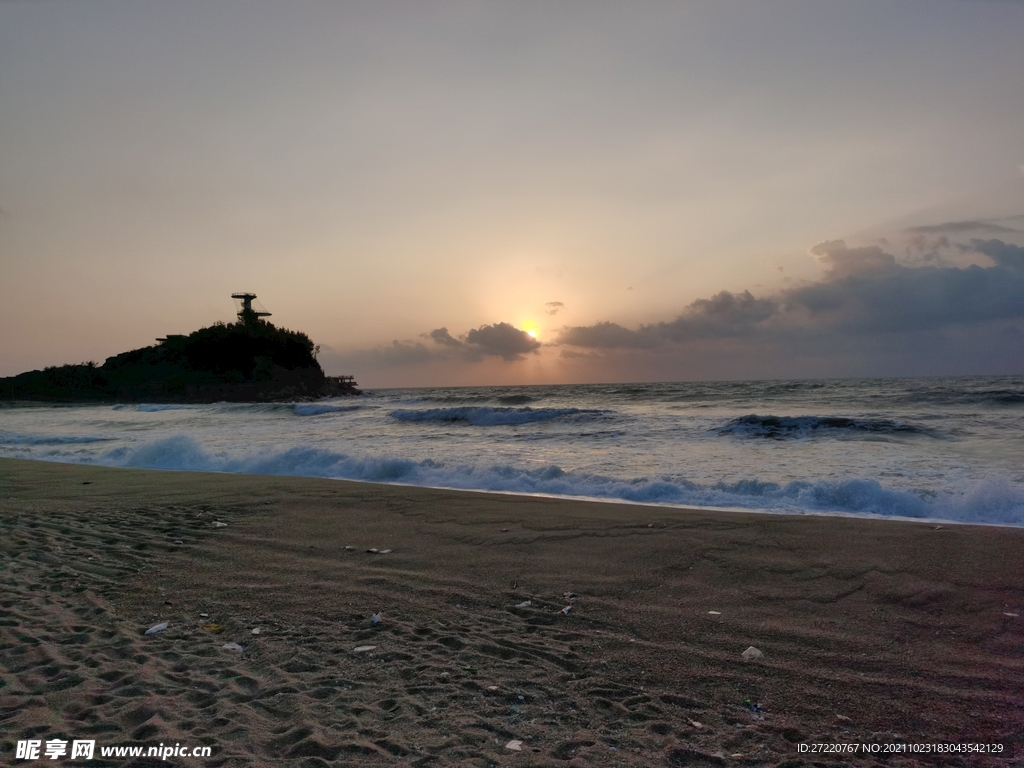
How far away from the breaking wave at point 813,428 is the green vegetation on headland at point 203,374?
46216 mm

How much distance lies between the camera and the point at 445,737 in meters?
2.67

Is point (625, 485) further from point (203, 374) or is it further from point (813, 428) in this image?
point (203, 374)

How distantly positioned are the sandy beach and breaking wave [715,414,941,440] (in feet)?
34.0

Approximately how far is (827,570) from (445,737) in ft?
12.3

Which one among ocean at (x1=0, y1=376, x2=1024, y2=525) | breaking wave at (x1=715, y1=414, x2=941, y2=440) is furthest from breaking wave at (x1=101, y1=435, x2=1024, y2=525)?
breaking wave at (x1=715, y1=414, x2=941, y2=440)

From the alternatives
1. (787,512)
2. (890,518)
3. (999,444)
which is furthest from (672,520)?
(999,444)

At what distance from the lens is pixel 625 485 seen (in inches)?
370

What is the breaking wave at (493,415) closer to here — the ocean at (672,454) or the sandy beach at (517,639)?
the ocean at (672,454)

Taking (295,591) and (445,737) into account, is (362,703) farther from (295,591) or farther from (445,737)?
(295,591)

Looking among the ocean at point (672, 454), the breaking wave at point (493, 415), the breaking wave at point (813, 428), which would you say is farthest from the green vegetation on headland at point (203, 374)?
the breaking wave at point (813, 428)

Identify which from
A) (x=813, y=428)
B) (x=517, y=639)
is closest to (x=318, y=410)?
(x=813, y=428)

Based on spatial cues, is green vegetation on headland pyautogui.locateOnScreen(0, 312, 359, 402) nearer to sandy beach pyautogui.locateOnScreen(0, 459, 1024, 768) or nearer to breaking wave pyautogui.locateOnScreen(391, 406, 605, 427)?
breaking wave pyautogui.locateOnScreen(391, 406, 605, 427)

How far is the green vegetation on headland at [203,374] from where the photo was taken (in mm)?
52812

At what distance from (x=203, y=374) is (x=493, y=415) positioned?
1623 inches
